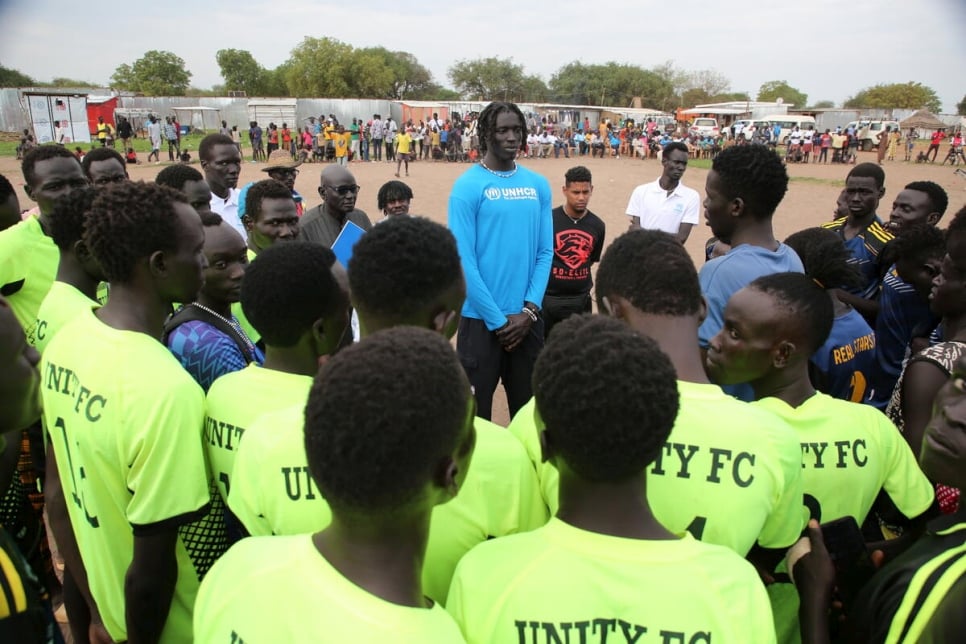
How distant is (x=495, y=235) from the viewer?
4031 millimetres

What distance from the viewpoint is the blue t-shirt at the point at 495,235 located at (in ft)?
13.0

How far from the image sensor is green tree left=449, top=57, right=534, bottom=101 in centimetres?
8850

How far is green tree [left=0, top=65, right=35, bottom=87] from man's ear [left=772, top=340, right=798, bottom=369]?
278 ft

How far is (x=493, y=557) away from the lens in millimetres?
1356

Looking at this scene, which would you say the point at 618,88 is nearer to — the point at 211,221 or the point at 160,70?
the point at 160,70

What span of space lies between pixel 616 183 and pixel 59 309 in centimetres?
2161

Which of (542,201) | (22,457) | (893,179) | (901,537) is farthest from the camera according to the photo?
(893,179)

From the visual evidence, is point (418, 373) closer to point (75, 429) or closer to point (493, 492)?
point (493, 492)

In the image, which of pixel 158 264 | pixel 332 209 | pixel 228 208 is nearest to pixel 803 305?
pixel 158 264

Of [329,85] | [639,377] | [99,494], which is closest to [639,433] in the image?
[639,377]

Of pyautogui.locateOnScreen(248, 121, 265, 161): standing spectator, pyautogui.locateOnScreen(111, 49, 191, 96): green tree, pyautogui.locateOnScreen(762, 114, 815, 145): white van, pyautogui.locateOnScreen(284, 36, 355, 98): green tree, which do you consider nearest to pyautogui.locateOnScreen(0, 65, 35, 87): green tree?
pyautogui.locateOnScreen(111, 49, 191, 96): green tree

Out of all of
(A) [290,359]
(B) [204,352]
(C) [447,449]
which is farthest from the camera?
(B) [204,352]

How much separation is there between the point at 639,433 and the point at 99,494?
5.45 ft

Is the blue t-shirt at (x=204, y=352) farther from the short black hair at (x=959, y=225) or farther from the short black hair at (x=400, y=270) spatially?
the short black hair at (x=959, y=225)
